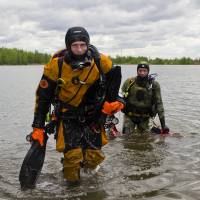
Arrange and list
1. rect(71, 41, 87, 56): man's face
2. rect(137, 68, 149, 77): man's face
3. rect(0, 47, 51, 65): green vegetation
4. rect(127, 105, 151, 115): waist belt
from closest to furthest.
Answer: rect(71, 41, 87, 56): man's face < rect(137, 68, 149, 77): man's face < rect(127, 105, 151, 115): waist belt < rect(0, 47, 51, 65): green vegetation

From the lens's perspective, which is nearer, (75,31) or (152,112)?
(75,31)

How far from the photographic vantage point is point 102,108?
6367 mm

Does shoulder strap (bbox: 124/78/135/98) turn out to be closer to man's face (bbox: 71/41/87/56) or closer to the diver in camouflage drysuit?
the diver in camouflage drysuit

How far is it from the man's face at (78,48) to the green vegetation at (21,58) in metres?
99.0

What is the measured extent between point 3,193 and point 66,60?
2.13m

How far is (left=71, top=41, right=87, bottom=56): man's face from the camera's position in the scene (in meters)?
6.00

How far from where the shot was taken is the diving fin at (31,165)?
6258 mm

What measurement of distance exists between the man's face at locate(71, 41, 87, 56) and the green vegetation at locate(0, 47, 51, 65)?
9897 centimetres

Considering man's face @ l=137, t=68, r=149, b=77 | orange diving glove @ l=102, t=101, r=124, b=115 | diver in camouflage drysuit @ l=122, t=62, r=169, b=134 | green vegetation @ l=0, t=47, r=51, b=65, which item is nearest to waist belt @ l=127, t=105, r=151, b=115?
diver in camouflage drysuit @ l=122, t=62, r=169, b=134

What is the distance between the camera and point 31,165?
6.27 meters

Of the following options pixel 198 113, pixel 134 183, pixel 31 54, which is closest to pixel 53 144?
pixel 134 183

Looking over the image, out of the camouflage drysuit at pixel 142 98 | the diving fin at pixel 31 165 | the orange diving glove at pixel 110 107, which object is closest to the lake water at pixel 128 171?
the diving fin at pixel 31 165

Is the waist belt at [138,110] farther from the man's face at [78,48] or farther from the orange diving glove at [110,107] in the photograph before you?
the man's face at [78,48]

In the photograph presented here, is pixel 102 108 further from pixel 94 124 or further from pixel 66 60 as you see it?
pixel 66 60
